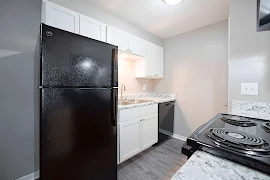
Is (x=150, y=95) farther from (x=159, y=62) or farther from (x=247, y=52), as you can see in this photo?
(x=247, y=52)

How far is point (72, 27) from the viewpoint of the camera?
1.55m

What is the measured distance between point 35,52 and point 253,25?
250 cm

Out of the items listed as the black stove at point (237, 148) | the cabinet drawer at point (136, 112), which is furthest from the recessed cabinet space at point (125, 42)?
the black stove at point (237, 148)

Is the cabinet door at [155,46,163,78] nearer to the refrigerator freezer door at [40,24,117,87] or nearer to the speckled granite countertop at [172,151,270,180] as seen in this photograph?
the refrigerator freezer door at [40,24,117,87]

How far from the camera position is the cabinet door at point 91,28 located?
5.34 ft

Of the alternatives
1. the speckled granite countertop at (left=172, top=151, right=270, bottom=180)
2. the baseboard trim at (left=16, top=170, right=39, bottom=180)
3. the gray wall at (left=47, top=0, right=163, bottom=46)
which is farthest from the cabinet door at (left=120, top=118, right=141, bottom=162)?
the gray wall at (left=47, top=0, right=163, bottom=46)

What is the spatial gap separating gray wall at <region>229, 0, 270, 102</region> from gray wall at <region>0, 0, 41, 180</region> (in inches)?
93.0

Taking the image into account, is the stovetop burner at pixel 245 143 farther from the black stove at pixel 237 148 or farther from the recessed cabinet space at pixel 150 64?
the recessed cabinet space at pixel 150 64

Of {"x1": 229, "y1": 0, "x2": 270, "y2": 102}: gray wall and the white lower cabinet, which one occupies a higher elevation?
{"x1": 229, "y1": 0, "x2": 270, "y2": 102}: gray wall

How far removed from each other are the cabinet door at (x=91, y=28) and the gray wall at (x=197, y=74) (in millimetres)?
1744

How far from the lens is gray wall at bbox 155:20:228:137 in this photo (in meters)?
2.25

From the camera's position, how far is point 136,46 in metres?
2.32

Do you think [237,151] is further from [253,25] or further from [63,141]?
[253,25]

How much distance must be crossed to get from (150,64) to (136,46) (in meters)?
0.54
